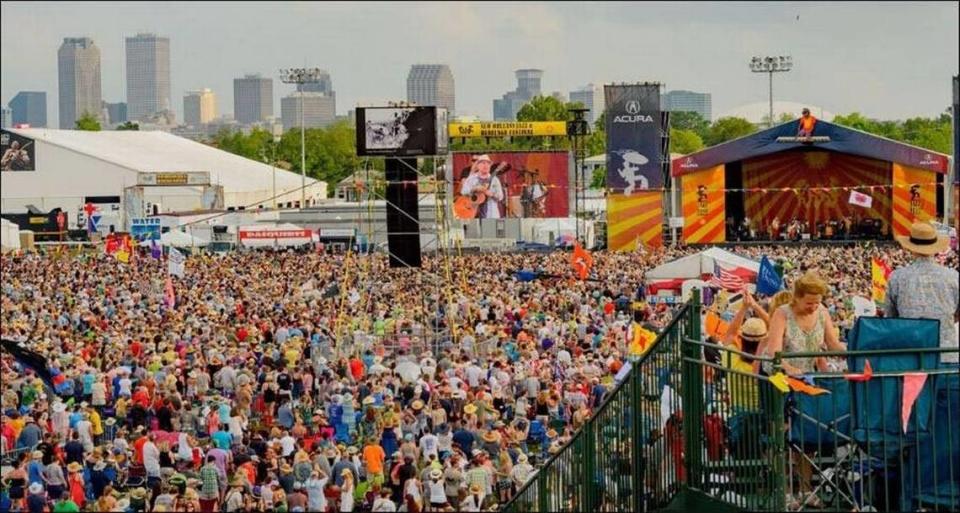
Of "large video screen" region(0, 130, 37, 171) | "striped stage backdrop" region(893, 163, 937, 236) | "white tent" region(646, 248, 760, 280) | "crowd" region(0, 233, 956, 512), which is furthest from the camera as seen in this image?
"large video screen" region(0, 130, 37, 171)

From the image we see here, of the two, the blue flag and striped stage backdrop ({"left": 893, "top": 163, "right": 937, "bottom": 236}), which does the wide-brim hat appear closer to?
the blue flag

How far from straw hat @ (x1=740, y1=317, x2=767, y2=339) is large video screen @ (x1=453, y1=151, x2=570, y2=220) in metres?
47.9

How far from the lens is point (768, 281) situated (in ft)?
54.9

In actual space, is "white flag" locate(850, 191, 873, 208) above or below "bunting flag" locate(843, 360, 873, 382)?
above

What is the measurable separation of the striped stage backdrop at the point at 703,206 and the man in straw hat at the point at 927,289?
44643 mm

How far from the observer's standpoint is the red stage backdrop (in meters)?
53.0

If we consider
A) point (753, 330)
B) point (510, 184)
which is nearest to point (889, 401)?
point (753, 330)

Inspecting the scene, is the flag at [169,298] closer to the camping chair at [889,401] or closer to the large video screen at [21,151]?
the camping chair at [889,401]

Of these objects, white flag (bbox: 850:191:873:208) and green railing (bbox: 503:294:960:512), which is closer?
green railing (bbox: 503:294:960:512)

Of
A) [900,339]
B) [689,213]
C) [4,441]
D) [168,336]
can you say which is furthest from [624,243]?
[900,339]

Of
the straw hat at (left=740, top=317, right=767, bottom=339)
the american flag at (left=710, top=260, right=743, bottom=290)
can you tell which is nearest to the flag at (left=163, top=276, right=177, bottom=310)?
the american flag at (left=710, top=260, right=743, bottom=290)

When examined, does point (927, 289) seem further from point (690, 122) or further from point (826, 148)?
point (690, 122)

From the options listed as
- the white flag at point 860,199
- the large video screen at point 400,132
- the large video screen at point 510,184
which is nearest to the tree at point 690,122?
the large video screen at point 510,184

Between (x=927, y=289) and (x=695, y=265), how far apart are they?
22351mm
